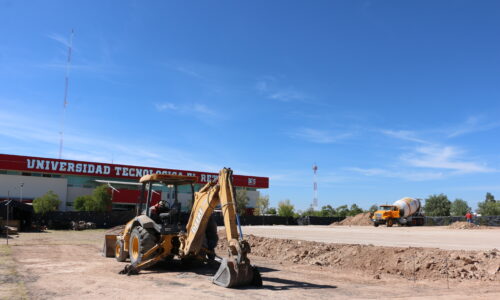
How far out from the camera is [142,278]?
10781 millimetres

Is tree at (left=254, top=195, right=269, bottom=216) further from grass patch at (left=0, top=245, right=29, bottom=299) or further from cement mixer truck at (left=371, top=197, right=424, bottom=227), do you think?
grass patch at (left=0, top=245, right=29, bottom=299)

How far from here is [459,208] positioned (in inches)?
3649

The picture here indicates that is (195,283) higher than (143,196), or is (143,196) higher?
(143,196)

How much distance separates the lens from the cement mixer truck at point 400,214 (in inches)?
1916

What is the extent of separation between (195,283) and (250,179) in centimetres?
6301

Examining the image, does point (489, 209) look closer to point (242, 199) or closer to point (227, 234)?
point (242, 199)

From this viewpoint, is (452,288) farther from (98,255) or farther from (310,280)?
(98,255)

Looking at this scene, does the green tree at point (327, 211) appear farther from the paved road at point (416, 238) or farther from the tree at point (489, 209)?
the paved road at point (416, 238)

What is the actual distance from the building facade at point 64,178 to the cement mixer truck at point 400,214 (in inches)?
881

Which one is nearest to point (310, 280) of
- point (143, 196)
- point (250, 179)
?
point (143, 196)

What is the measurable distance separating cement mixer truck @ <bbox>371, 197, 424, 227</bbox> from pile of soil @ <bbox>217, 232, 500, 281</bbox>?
34395 mm

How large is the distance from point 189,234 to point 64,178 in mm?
49924

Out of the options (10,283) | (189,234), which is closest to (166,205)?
(189,234)

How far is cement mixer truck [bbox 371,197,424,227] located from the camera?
160 ft
